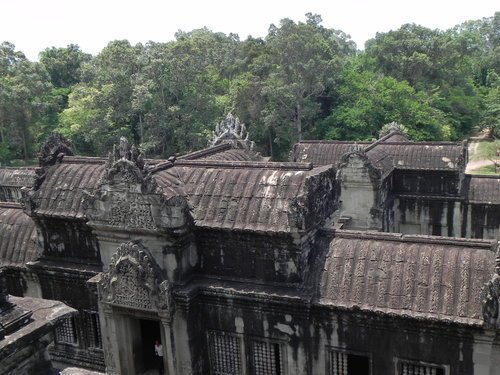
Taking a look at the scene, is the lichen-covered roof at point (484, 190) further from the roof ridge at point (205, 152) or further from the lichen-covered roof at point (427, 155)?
the roof ridge at point (205, 152)

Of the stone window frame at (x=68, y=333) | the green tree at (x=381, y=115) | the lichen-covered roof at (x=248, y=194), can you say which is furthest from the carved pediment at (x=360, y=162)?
the green tree at (x=381, y=115)

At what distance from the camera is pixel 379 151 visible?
92.0 feet

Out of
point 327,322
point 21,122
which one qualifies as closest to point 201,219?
point 327,322

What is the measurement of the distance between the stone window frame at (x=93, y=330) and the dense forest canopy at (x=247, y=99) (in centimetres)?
3413

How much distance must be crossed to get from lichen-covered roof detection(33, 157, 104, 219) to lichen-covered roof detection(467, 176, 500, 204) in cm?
1918

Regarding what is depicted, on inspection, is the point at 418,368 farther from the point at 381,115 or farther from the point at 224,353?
the point at 381,115

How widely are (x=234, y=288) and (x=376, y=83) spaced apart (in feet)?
153

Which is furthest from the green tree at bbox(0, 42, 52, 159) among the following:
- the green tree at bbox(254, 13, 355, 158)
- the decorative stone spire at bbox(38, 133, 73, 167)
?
the decorative stone spire at bbox(38, 133, 73, 167)

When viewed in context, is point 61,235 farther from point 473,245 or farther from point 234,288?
point 473,245

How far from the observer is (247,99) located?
5566cm

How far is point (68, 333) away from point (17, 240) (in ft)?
13.5

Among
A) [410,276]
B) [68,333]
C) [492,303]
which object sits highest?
[410,276]

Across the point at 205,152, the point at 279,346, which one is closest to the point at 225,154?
the point at 205,152

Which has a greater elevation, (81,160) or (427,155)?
(81,160)
